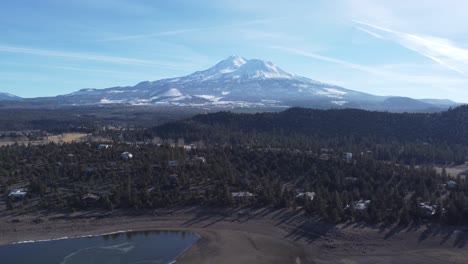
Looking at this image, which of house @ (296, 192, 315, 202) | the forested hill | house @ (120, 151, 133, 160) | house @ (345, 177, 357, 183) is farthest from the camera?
the forested hill

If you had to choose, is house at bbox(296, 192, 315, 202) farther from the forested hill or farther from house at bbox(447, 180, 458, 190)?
the forested hill

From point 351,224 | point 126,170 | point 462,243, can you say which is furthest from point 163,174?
point 462,243

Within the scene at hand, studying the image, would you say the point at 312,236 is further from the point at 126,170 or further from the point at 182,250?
the point at 126,170

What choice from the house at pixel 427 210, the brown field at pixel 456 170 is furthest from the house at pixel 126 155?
the brown field at pixel 456 170

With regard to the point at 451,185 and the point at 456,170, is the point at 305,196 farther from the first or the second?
the point at 456,170

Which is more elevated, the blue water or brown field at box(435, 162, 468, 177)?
brown field at box(435, 162, 468, 177)

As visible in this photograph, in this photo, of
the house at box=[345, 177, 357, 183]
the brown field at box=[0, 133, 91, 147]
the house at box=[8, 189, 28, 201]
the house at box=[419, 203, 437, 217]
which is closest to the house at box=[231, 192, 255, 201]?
the house at box=[345, 177, 357, 183]
